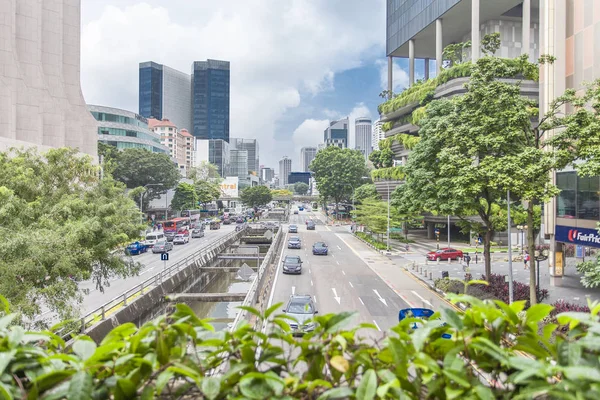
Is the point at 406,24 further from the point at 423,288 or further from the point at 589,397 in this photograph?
the point at 589,397

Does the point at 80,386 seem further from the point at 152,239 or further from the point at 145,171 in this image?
the point at 145,171

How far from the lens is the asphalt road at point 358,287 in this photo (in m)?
20.5

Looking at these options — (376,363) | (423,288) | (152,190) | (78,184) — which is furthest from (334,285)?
(152,190)

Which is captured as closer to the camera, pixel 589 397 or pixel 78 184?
pixel 589 397

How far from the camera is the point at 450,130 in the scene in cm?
1989

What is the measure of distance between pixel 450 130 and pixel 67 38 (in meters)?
32.3

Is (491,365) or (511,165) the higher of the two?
(511,165)

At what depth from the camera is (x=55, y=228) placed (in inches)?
523

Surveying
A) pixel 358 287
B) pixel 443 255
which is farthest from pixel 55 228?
pixel 443 255

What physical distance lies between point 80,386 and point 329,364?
4.10 feet

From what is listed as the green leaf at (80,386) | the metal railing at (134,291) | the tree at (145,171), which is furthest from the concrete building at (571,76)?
the tree at (145,171)

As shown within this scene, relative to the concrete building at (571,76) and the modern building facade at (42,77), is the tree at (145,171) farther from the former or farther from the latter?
the concrete building at (571,76)

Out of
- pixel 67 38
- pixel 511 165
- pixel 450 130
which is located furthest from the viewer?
pixel 67 38

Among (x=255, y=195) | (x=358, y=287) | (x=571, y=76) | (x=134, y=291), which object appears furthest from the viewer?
(x=255, y=195)
